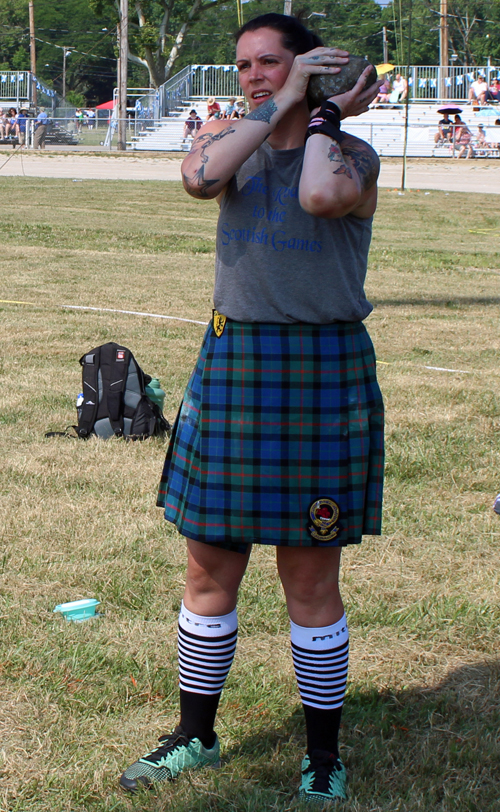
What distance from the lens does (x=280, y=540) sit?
213 centimetres

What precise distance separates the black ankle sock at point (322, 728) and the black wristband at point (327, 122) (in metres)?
1.43

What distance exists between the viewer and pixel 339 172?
6.54 feet

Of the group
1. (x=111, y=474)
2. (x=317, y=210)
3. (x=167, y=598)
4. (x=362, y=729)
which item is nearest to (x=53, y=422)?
(x=111, y=474)

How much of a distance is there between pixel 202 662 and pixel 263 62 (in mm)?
1499

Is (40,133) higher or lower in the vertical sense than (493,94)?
lower

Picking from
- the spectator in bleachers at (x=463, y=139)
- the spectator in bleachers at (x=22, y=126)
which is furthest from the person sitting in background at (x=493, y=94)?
the spectator in bleachers at (x=22, y=126)

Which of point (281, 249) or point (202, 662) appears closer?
point (281, 249)

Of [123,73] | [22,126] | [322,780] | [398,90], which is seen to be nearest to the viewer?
[322,780]

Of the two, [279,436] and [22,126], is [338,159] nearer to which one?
[279,436]

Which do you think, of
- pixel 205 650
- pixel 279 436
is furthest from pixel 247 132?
pixel 205 650

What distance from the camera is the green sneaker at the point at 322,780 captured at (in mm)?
2311

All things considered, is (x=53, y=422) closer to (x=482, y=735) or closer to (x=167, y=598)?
(x=167, y=598)

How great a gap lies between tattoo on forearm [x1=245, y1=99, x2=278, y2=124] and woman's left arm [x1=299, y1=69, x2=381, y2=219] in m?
0.10

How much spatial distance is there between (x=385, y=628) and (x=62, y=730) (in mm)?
1223
